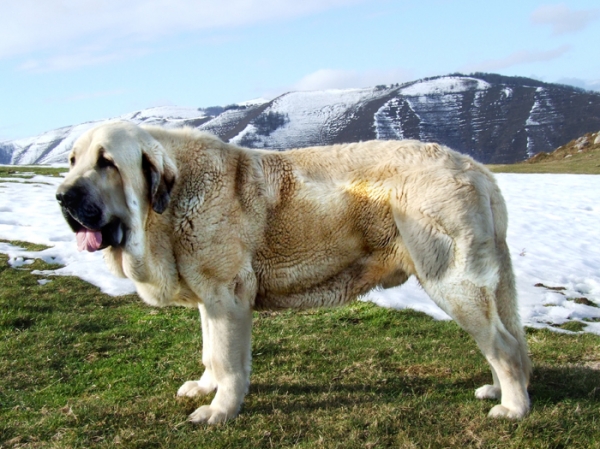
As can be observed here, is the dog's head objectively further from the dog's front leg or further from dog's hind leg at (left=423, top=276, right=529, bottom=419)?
dog's hind leg at (left=423, top=276, right=529, bottom=419)

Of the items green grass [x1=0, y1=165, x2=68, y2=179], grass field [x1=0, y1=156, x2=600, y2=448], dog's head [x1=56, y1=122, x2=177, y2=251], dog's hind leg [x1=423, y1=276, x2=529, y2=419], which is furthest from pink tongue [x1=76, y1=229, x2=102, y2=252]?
green grass [x1=0, y1=165, x2=68, y2=179]

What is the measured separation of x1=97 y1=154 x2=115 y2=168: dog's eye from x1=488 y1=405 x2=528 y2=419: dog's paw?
3.55 meters

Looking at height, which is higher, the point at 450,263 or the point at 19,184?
the point at 450,263

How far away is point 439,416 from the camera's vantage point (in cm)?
446

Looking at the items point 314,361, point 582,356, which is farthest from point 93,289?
point 582,356

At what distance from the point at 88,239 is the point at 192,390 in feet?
5.74

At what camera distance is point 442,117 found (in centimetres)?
4469

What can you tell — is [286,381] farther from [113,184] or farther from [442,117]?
[442,117]

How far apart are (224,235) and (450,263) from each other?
6.14ft

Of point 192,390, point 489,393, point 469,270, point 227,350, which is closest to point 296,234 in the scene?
point 227,350

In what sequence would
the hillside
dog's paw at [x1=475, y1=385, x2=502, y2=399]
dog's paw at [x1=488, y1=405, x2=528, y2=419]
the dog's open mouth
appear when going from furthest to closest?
the hillside → dog's paw at [x1=475, y1=385, x2=502, y2=399] → dog's paw at [x1=488, y1=405, x2=528, y2=419] → the dog's open mouth

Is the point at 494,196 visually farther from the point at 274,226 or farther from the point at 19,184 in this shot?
the point at 19,184

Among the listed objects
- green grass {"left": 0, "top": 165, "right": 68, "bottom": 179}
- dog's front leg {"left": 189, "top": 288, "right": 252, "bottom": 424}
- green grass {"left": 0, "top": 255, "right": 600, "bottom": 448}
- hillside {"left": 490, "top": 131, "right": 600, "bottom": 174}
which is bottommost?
hillside {"left": 490, "top": 131, "right": 600, "bottom": 174}

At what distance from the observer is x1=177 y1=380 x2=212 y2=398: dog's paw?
5.05 meters
